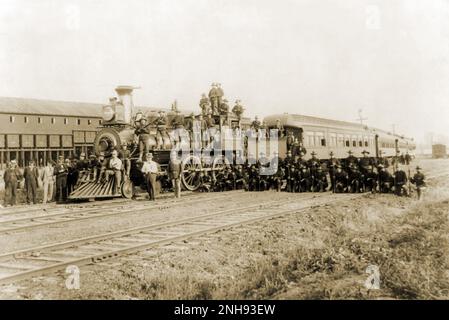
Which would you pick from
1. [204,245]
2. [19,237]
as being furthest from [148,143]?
[204,245]

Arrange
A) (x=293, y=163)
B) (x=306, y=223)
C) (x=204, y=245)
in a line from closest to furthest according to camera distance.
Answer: (x=204, y=245) < (x=306, y=223) < (x=293, y=163)

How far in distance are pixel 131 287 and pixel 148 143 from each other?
10.2 meters

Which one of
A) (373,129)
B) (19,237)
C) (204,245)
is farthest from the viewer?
(373,129)

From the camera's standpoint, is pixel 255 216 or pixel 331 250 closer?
pixel 331 250

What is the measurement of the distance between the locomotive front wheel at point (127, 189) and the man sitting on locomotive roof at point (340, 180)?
768 cm

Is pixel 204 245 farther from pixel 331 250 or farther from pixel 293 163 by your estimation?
pixel 293 163

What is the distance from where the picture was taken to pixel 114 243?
24.5 ft

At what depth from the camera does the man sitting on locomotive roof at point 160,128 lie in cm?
1560

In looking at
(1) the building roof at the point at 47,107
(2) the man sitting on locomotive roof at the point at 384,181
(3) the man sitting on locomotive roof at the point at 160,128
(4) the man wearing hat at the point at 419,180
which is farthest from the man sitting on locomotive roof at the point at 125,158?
(1) the building roof at the point at 47,107

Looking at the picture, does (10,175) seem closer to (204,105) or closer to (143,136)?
(143,136)

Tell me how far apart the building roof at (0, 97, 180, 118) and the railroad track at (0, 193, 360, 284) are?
111ft

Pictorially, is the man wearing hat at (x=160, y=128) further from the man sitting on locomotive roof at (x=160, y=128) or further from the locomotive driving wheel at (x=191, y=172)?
the locomotive driving wheel at (x=191, y=172)

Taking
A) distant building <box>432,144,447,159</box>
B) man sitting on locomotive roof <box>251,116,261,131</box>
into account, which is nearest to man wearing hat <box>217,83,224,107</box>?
man sitting on locomotive roof <box>251,116,261,131</box>
